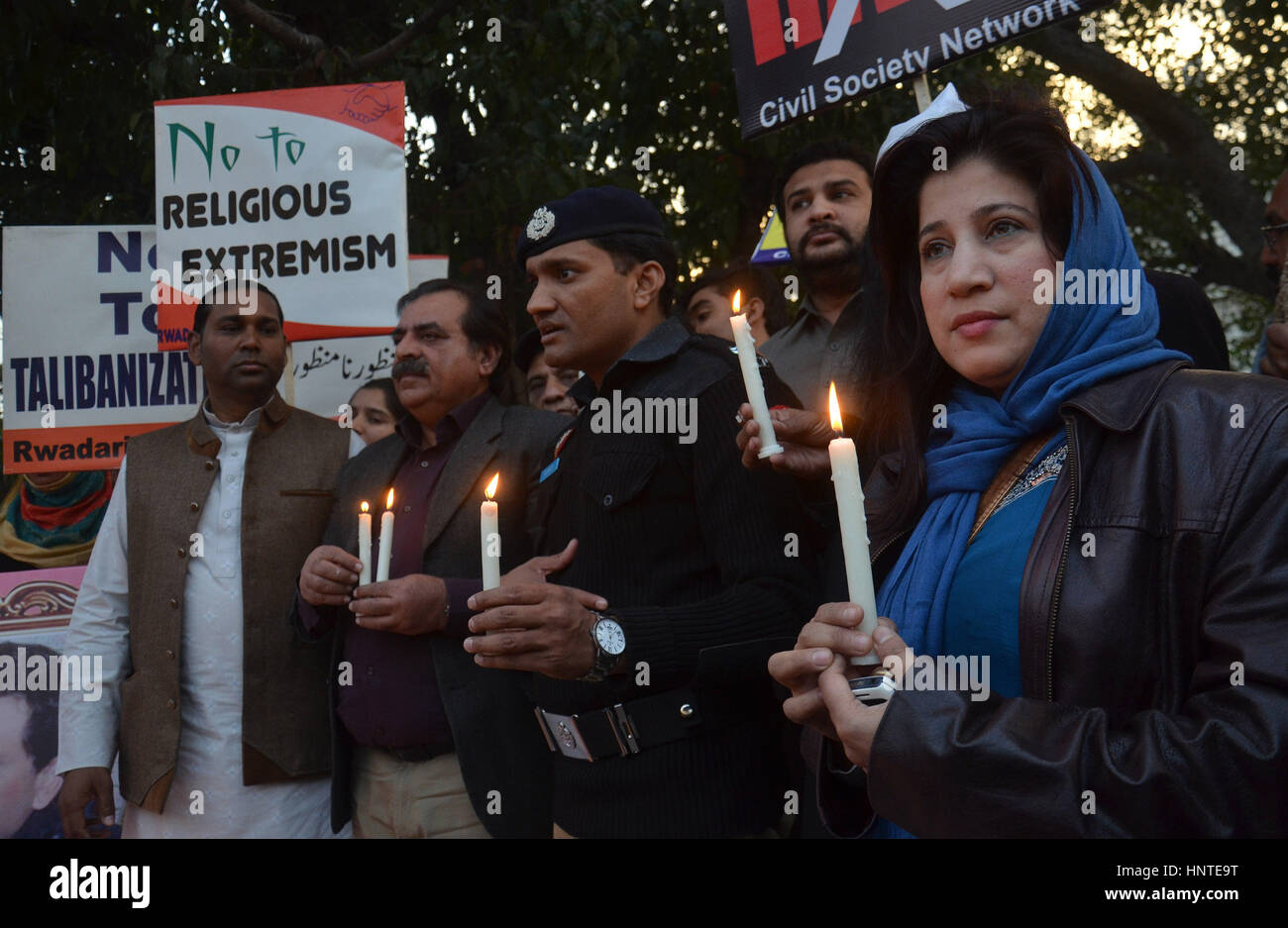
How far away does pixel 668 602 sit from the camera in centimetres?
285

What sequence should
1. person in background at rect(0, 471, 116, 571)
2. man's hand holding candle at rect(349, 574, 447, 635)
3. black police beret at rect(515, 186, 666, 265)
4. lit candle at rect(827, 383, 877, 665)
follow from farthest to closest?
person in background at rect(0, 471, 116, 571) → black police beret at rect(515, 186, 666, 265) → man's hand holding candle at rect(349, 574, 447, 635) → lit candle at rect(827, 383, 877, 665)

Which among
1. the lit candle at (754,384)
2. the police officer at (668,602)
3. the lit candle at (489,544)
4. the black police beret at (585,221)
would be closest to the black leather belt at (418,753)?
the police officer at (668,602)

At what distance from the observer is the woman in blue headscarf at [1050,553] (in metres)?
1.47

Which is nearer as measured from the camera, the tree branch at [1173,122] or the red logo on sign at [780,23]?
the red logo on sign at [780,23]

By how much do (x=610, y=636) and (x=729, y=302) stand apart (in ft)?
9.60

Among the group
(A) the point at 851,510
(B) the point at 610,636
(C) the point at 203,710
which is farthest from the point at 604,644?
(C) the point at 203,710

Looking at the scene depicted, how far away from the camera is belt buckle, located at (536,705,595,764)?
9.22 ft

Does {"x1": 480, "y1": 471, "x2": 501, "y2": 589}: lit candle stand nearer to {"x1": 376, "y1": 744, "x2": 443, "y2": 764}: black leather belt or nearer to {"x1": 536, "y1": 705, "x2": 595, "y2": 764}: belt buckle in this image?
{"x1": 536, "y1": 705, "x2": 595, "y2": 764}: belt buckle

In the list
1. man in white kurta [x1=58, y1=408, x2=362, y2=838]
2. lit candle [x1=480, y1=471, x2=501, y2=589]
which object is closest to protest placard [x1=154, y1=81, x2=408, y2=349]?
man in white kurta [x1=58, y1=408, x2=362, y2=838]

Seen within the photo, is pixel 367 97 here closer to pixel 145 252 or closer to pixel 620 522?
pixel 145 252

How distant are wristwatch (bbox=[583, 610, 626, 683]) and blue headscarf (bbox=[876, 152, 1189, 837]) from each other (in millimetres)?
737

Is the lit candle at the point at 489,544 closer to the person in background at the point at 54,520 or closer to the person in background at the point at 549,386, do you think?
the person in background at the point at 549,386

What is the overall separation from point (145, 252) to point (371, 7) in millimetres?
3784

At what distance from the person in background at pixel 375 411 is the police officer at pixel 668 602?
113 inches
